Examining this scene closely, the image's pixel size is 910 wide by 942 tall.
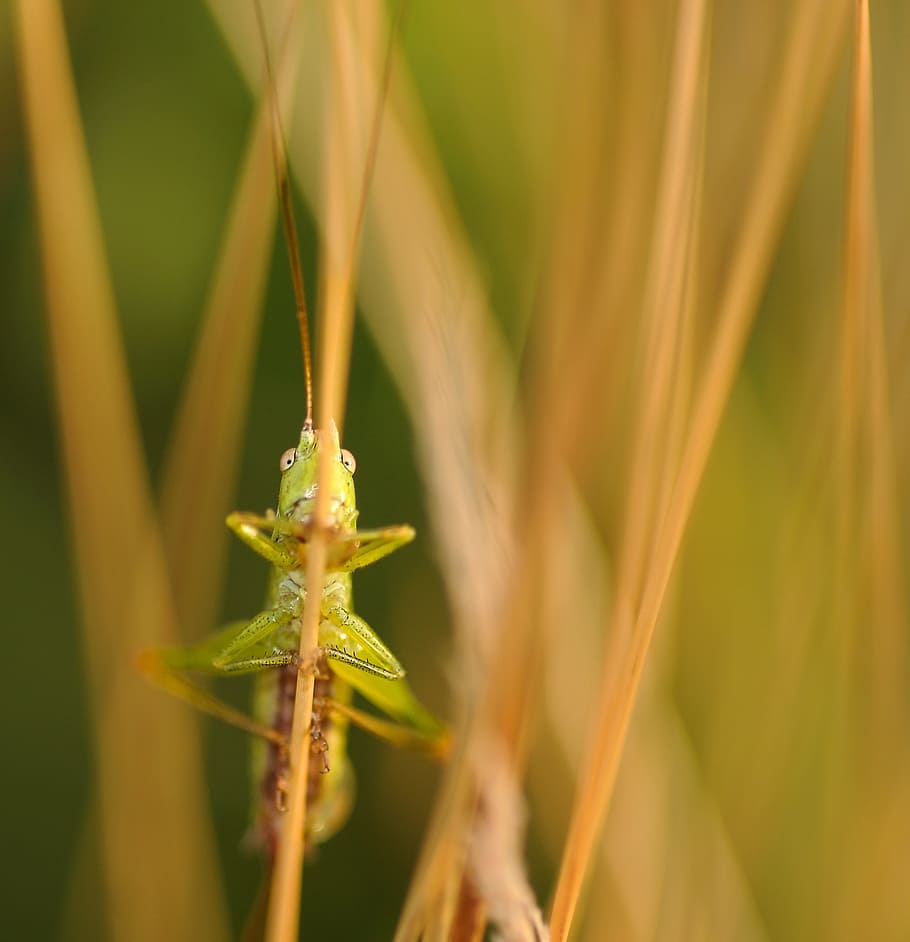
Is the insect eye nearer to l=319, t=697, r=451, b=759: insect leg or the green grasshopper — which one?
the green grasshopper

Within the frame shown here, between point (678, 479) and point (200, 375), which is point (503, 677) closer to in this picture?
point (678, 479)

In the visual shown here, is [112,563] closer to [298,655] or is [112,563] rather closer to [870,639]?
[298,655]

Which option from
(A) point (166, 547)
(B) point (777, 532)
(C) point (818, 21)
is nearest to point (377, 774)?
(A) point (166, 547)

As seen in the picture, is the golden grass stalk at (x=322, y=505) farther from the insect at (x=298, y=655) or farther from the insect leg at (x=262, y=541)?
the insect leg at (x=262, y=541)

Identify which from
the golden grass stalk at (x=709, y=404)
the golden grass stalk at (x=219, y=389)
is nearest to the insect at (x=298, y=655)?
the golden grass stalk at (x=219, y=389)

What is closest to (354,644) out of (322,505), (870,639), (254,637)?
(254,637)

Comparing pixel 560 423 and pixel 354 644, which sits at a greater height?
pixel 560 423
